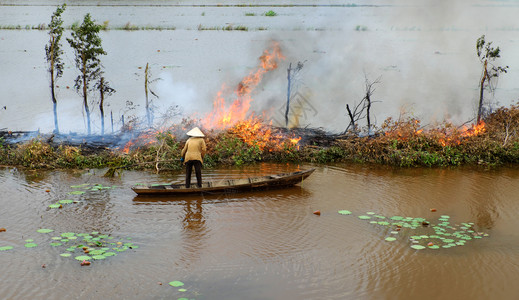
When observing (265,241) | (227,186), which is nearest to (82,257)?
(265,241)

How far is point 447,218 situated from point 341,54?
14013 millimetres

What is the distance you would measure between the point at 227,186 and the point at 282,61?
9558 mm

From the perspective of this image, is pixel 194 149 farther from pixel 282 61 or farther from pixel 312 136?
pixel 282 61

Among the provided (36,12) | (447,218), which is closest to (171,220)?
(447,218)

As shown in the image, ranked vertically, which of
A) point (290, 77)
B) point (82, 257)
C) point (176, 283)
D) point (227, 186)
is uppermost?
point (290, 77)

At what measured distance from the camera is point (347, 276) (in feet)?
25.5

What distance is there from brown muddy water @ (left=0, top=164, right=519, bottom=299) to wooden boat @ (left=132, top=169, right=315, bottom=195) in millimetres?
187

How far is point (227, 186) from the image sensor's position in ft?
38.8

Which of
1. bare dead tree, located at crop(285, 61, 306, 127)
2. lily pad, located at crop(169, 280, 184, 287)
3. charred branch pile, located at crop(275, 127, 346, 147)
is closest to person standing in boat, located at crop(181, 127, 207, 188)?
lily pad, located at crop(169, 280, 184, 287)

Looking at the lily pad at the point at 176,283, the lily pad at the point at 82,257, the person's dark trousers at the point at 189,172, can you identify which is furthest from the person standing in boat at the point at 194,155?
the lily pad at the point at 176,283

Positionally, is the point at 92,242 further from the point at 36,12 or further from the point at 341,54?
the point at 36,12

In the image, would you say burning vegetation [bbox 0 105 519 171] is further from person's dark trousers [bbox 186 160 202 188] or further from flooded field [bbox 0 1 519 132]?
person's dark trousers [bbox 186 160 202 188]

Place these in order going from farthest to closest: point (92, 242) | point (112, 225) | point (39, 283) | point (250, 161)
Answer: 1. point (250, 161)
2. point (112, 225)
3. point (92, 242)
4. point (39, 283)

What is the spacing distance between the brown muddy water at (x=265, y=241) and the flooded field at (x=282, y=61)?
18.7ft
